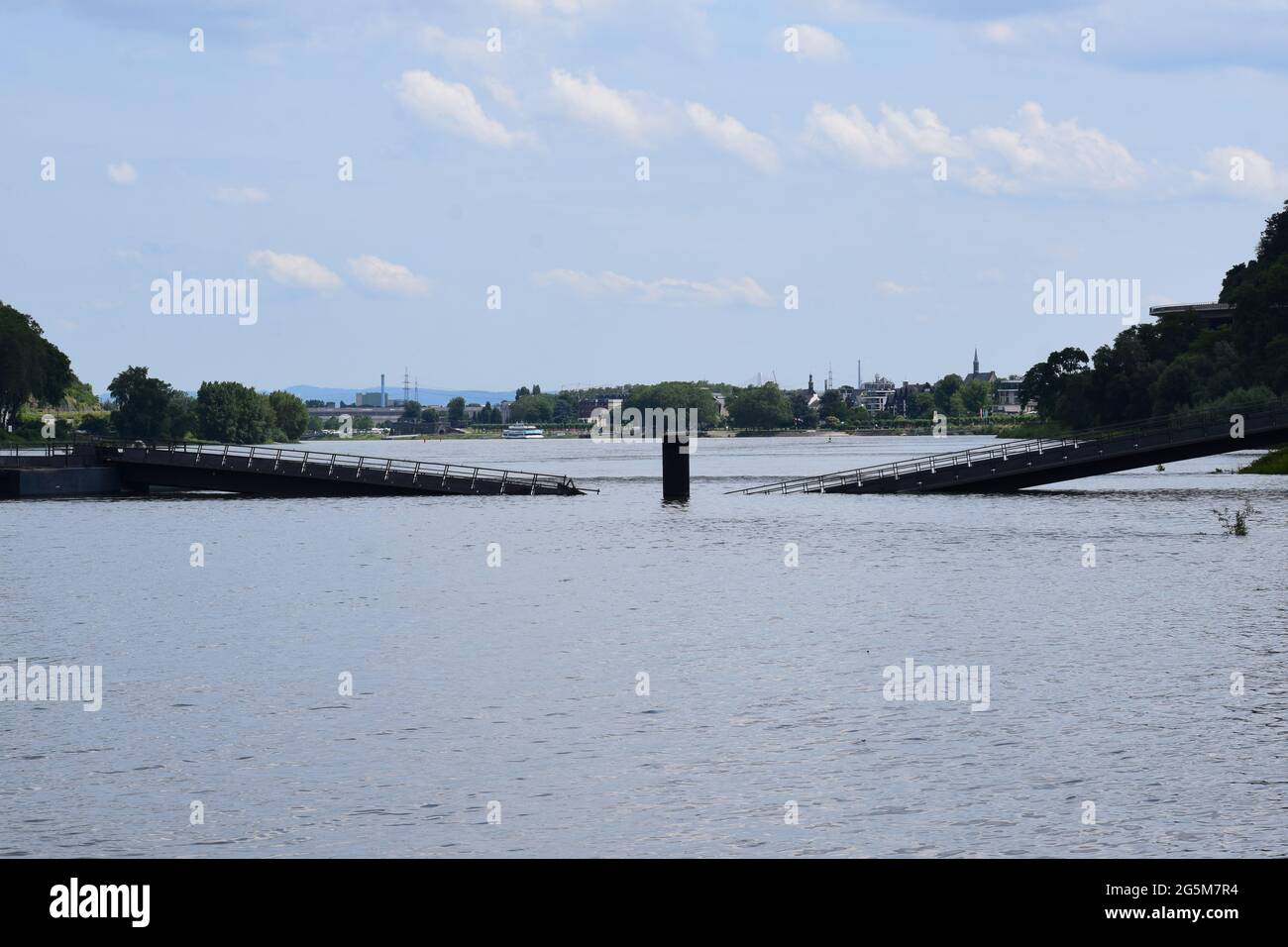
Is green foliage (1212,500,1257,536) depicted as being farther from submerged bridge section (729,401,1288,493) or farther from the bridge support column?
the bridge support column

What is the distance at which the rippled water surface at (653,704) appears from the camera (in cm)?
1947

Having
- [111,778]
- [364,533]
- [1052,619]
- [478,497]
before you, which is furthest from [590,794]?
[478,497]

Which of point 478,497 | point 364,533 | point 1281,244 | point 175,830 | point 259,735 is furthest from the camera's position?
point 1281,244

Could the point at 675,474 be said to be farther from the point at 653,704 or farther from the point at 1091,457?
the point at 653,704

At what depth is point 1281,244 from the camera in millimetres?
149375

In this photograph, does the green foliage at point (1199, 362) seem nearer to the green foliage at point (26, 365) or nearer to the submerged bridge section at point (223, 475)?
the submerged bridge section at point (223, 475)

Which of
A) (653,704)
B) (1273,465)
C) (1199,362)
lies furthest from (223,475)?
(1199,362)

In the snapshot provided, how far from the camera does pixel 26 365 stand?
178375 millimetres

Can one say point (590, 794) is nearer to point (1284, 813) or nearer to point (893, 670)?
point (1284, 813)
